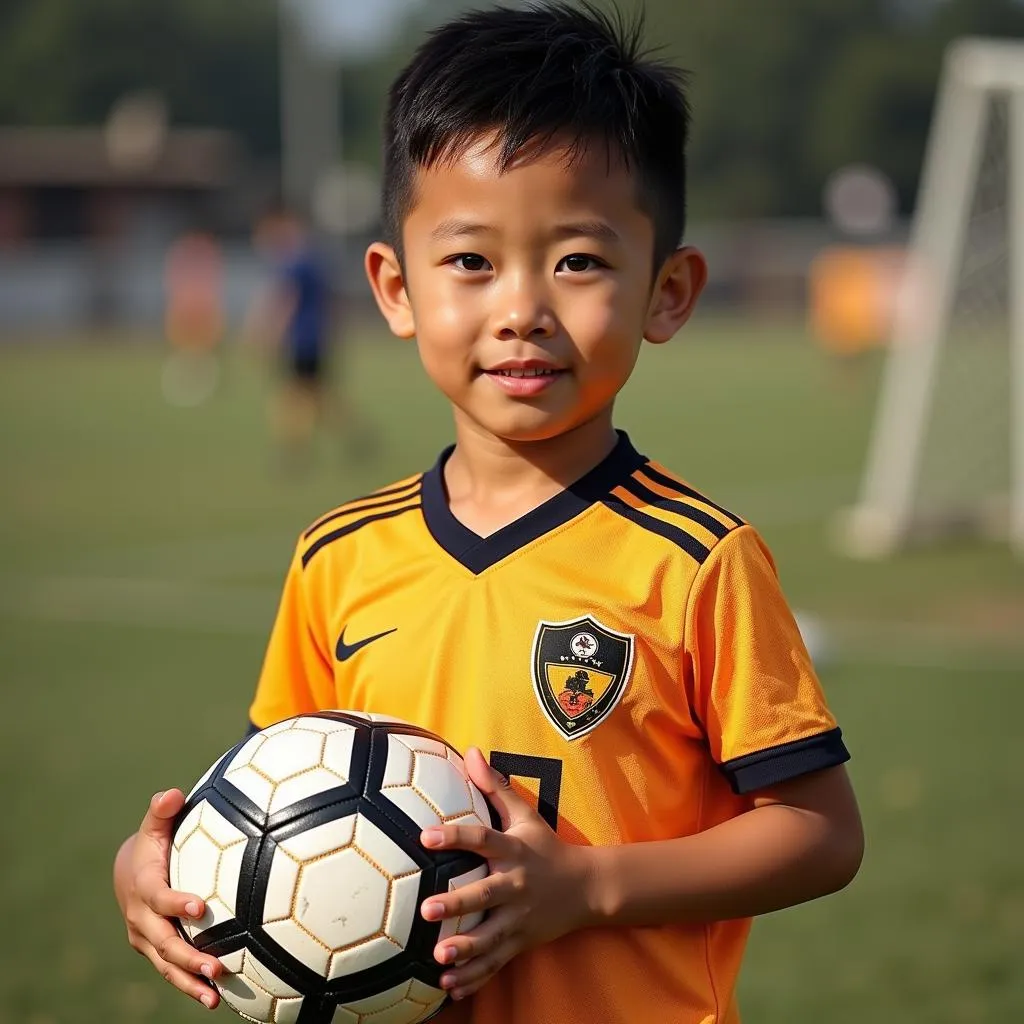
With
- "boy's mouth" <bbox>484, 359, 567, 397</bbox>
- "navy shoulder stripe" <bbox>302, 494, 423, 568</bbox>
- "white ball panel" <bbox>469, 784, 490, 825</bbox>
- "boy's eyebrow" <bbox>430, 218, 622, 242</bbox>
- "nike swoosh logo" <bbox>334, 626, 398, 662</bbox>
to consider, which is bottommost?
"white ball panel" <bbox>469, 784, 490, 825</bbox>

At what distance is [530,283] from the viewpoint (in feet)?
6.77

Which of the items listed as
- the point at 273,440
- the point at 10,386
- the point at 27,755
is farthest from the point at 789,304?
the point at 27,755

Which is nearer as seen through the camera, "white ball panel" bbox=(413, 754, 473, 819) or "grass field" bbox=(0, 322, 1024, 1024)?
"white ball panel" bbox=(413, 754, 473, 819)

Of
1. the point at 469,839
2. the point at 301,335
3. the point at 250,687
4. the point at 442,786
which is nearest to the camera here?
the point at 469,839

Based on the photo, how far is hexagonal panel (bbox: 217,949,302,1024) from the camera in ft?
6.45

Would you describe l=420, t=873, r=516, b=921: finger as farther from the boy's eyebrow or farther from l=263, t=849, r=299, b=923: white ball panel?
the boy's eyebrow

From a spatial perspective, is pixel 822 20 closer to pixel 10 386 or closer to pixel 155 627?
pixel 10 386

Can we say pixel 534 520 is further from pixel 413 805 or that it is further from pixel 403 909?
pixel 403 909

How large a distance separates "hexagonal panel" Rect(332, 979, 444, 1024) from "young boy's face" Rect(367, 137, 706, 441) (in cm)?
70

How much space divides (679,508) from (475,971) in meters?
0.63

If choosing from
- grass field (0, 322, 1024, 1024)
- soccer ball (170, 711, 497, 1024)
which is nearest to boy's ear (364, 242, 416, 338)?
soccer ball (170, 711, 497, 1024)

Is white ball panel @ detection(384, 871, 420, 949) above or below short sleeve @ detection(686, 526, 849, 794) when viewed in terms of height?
below

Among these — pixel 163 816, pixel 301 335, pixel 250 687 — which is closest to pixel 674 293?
Result: pixel 163 816

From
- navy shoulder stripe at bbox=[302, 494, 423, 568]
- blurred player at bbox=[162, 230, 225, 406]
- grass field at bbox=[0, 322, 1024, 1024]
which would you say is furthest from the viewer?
blurred player at bbox=[162, 230, 225, 406]
